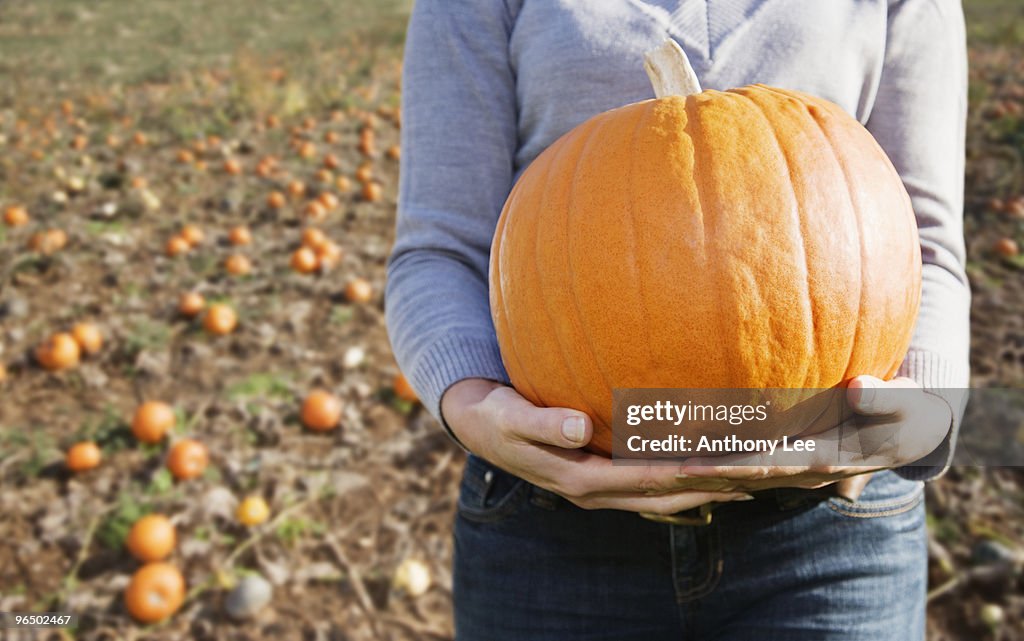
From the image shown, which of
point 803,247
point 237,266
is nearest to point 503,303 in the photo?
point 803,247

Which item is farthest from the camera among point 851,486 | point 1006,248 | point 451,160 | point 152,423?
point 1006,248

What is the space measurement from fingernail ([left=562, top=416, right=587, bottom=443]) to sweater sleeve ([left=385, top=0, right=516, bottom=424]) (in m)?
0.46

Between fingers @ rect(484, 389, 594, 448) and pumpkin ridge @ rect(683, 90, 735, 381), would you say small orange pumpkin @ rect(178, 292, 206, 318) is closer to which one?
fingers @ rect(484, 389, 594, 448)

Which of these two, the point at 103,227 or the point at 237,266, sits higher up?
the point at 237,266

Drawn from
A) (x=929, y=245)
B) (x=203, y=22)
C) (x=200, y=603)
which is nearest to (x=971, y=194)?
(x=929, y=245)

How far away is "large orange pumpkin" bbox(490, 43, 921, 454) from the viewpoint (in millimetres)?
1008

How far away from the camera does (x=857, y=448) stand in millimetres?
1086

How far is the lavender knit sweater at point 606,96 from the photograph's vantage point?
4.59 ft

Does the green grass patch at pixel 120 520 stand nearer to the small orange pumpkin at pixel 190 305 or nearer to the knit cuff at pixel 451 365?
the small orange pumpkin at pixel 190 305

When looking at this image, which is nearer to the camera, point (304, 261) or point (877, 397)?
point (877, 397)

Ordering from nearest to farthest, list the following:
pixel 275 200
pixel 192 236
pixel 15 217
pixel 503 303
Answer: pixel 503 303 < pixel 192 236 < pixel 15 217 < pixel 275 200

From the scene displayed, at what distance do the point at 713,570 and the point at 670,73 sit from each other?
0.99m

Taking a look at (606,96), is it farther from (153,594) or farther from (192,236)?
(192,236)

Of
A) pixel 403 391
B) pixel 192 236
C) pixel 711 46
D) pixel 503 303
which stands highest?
pixel 711 46
